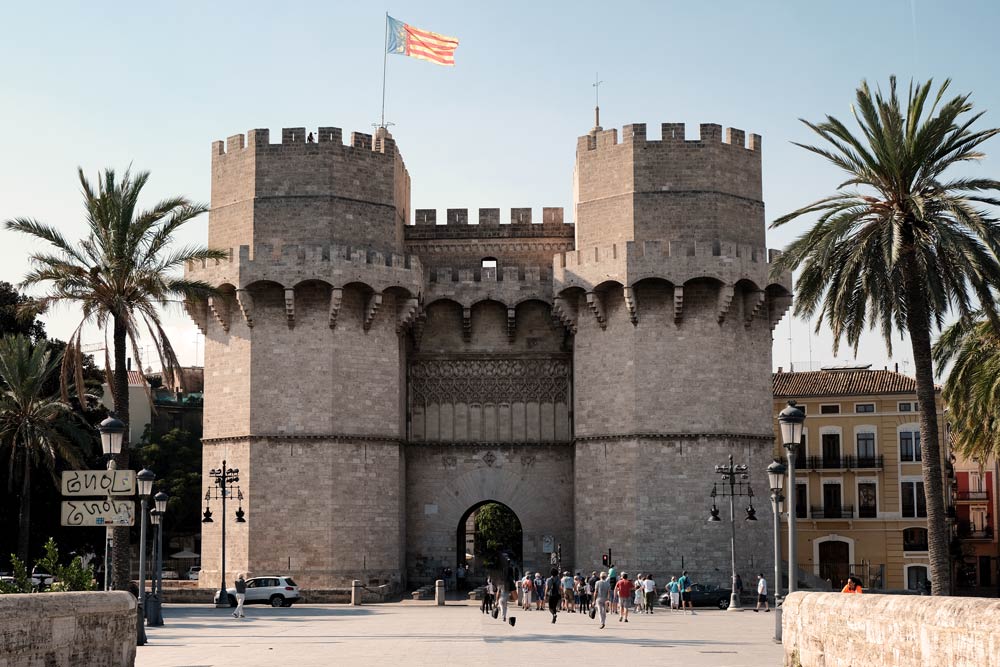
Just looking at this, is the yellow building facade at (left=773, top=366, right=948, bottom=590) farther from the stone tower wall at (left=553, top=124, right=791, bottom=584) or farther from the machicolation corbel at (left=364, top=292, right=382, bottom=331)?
the machicolation corbel at (left=364, top=292, right=382, bottom=331)

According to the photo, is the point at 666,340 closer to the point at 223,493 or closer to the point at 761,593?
the point at 761,593

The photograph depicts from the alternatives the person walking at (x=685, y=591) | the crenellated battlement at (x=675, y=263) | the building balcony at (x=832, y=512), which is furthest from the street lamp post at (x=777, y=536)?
the building balcony at (x=832, y=512)

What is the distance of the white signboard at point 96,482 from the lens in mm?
18781

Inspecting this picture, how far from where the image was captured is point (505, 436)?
133 ft

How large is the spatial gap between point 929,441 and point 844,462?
2798 centimetres

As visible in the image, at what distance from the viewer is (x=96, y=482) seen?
1898 cm

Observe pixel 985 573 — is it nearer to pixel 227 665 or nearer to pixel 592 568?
pixel 592 568

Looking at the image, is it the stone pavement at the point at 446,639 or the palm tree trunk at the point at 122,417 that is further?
the palm tree trunk at the point at 122,417

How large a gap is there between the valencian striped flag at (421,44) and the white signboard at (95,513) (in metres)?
24.2

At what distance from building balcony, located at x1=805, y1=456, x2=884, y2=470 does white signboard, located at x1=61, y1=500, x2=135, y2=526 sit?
35.5 meters

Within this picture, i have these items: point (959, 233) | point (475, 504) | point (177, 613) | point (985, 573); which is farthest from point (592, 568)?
point (985, 573)

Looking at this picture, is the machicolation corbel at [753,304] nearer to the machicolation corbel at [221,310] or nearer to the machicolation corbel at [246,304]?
the machicolation corbel at [246,304]

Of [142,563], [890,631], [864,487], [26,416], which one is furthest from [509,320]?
[890,631]

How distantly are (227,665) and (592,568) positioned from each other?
65.5 ft
